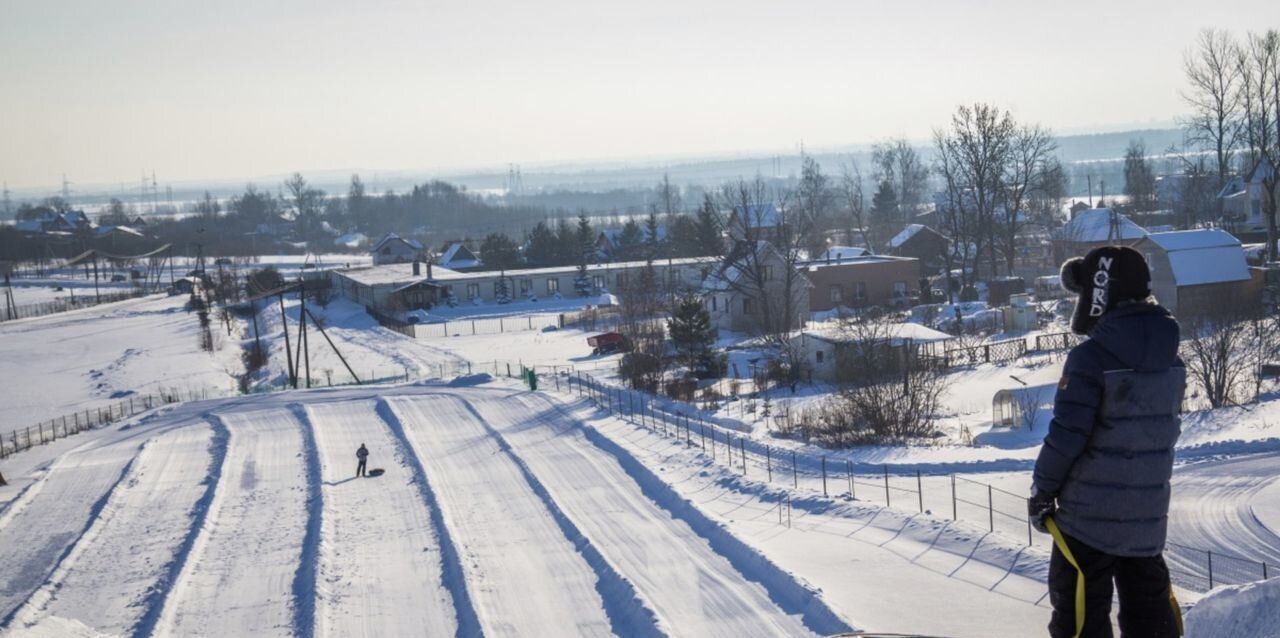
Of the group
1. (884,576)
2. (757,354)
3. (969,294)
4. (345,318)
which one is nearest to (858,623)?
(884,576)

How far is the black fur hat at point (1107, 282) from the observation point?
4.71 meters

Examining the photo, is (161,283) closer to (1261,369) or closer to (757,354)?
(757,354)

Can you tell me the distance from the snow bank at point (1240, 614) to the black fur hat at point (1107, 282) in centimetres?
197

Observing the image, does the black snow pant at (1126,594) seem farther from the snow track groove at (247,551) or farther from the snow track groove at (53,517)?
the snow track groove at (53,517)

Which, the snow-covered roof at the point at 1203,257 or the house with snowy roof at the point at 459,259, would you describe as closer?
the snow-covered roof at the point at 1203,257

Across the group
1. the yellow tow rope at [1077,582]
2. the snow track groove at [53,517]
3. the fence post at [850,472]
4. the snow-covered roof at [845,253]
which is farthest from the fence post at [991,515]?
the snow-covered roof at [845,253]

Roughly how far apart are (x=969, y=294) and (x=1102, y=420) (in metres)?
49.6

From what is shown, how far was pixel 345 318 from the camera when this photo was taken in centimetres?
6303

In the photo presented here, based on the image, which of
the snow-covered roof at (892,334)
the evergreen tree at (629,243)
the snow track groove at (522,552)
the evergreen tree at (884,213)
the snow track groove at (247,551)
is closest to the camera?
the snow track groove at (522,552)

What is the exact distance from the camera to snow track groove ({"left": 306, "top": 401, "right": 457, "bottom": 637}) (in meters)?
15.0

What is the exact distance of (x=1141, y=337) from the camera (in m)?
4.53

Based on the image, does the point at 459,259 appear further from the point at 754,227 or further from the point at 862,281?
the point at 862,281

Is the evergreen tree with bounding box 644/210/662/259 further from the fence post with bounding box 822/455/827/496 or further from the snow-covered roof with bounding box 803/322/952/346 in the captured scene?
the fence post with bounding box 822/455/827/496

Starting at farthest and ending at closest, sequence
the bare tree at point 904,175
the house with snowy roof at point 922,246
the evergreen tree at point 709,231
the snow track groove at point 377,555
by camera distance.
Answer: the bare tree at point 904,175 < the house with snowy roof at point 922,246 < the evergreen tree at point 709,231 < the snow track groove at point 377,555
